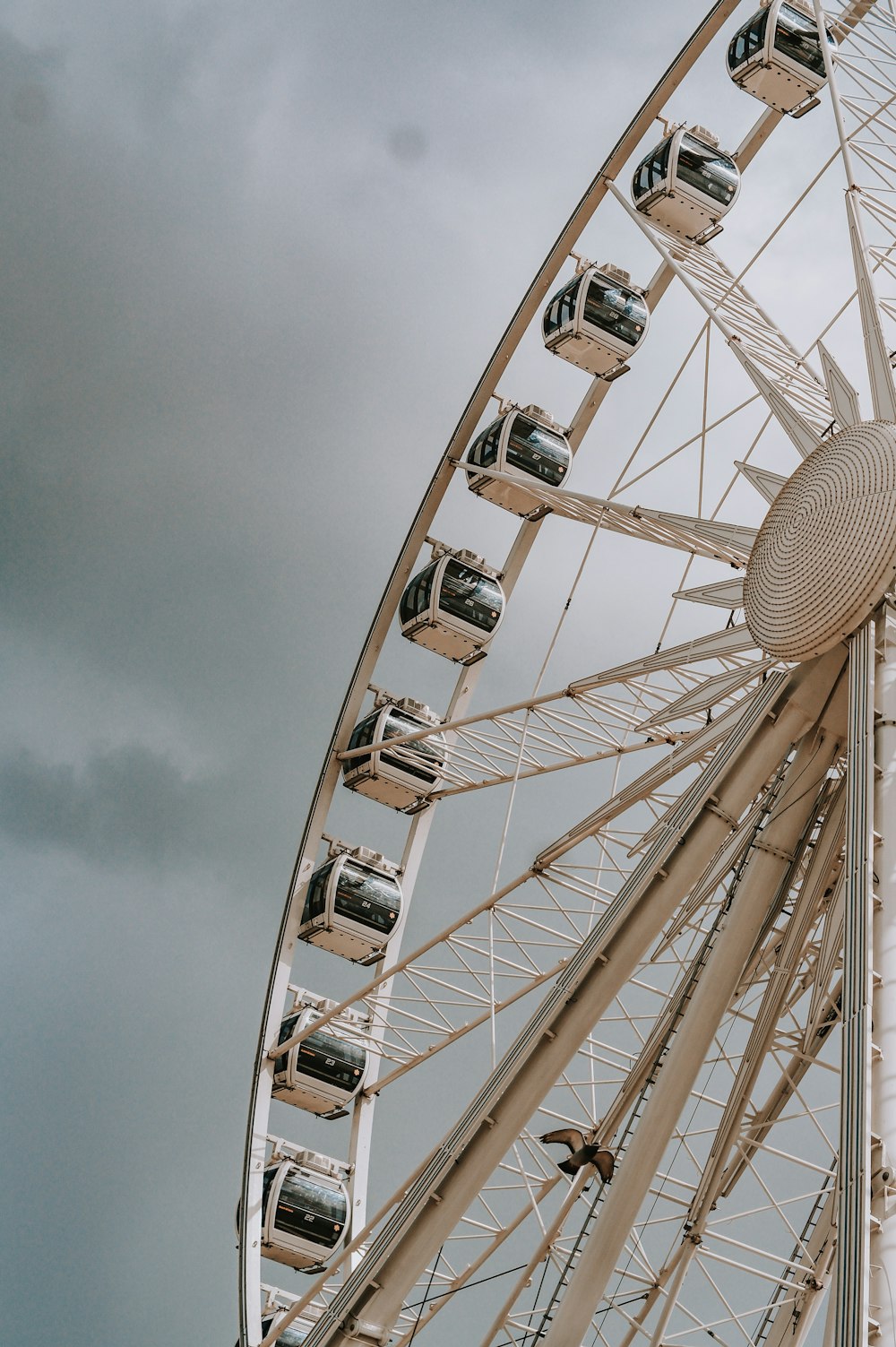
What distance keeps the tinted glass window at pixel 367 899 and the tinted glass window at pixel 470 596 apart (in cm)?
414

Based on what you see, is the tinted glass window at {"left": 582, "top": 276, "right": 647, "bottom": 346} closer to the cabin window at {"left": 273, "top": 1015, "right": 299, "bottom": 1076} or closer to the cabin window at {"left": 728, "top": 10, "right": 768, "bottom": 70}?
the cabin window at {"left": 728, "top": 10, "right": 768, "bottom": 70}

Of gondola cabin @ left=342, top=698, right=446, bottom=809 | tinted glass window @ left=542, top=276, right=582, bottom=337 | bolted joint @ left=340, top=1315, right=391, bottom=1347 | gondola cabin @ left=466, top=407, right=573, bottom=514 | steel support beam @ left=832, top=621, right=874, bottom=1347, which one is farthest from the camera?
gondola cabin @ left=342, top=698, right=446, bottom=809

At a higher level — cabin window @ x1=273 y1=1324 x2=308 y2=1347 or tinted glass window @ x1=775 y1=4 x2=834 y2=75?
tinted glass window @ x1=775 y1=4 x2=834 y2=75

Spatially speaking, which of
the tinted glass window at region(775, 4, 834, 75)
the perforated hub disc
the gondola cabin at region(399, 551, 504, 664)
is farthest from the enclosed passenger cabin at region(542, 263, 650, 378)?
the perforated hub disc

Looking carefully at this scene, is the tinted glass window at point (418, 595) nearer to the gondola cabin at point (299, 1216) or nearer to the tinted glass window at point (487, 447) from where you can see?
the tinted glass window at point (487, 447)

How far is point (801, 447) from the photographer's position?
57.8 feet

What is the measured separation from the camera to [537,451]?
2591 cm

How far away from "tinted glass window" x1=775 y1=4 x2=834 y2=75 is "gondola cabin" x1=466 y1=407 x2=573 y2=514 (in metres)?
6.43

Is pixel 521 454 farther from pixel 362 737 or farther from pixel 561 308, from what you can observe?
pixel 362 737

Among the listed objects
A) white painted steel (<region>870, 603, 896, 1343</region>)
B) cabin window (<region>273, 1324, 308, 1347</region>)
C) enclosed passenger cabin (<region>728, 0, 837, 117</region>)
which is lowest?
cabin window (<region>273, 1324, 308, 1347</region>)

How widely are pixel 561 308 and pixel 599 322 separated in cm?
76

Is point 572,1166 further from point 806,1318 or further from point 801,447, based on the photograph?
point 801,447

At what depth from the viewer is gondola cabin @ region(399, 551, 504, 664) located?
86.0 feet

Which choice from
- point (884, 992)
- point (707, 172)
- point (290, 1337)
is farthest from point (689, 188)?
point (290, 1337)
